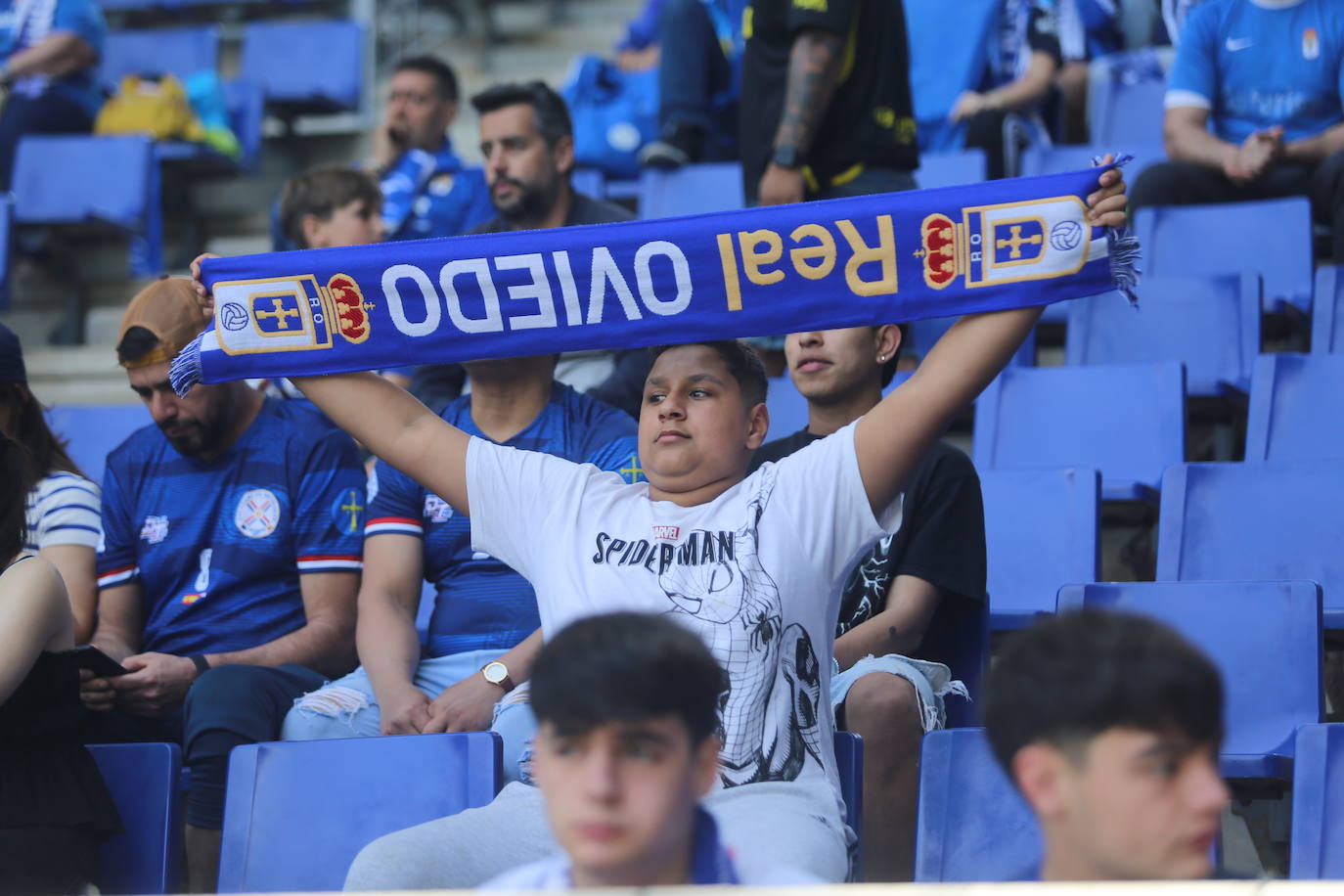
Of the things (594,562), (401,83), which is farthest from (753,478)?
(401,83)

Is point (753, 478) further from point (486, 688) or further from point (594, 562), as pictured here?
point (486, 688)

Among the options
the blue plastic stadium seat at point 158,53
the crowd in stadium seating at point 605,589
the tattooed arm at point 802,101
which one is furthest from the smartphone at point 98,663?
the blue plastic stadium seat at point 158,53

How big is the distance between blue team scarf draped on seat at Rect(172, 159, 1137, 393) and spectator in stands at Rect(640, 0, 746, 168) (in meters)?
2.82

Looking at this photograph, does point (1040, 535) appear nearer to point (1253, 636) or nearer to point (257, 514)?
point (1253, 636)

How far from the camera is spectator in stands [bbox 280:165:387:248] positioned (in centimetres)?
416

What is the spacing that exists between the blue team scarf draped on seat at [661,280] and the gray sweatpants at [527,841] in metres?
0.73

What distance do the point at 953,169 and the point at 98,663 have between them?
311 cm

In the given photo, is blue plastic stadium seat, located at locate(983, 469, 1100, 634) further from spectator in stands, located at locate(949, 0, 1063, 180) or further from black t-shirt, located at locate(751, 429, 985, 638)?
spectator in stands, located at locate(949, 0, 1063, 180)

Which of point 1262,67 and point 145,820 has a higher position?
point 1262,67

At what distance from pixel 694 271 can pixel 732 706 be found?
26.5 inches

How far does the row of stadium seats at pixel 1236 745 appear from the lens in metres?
2.24

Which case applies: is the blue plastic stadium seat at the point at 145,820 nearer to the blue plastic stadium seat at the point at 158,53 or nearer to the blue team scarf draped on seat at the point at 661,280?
the blue team scarf draped on seat at the point at 661,280

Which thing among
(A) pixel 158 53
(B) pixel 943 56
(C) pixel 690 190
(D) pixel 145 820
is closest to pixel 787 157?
(C) pixel 690 190

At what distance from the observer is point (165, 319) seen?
3205 mm
